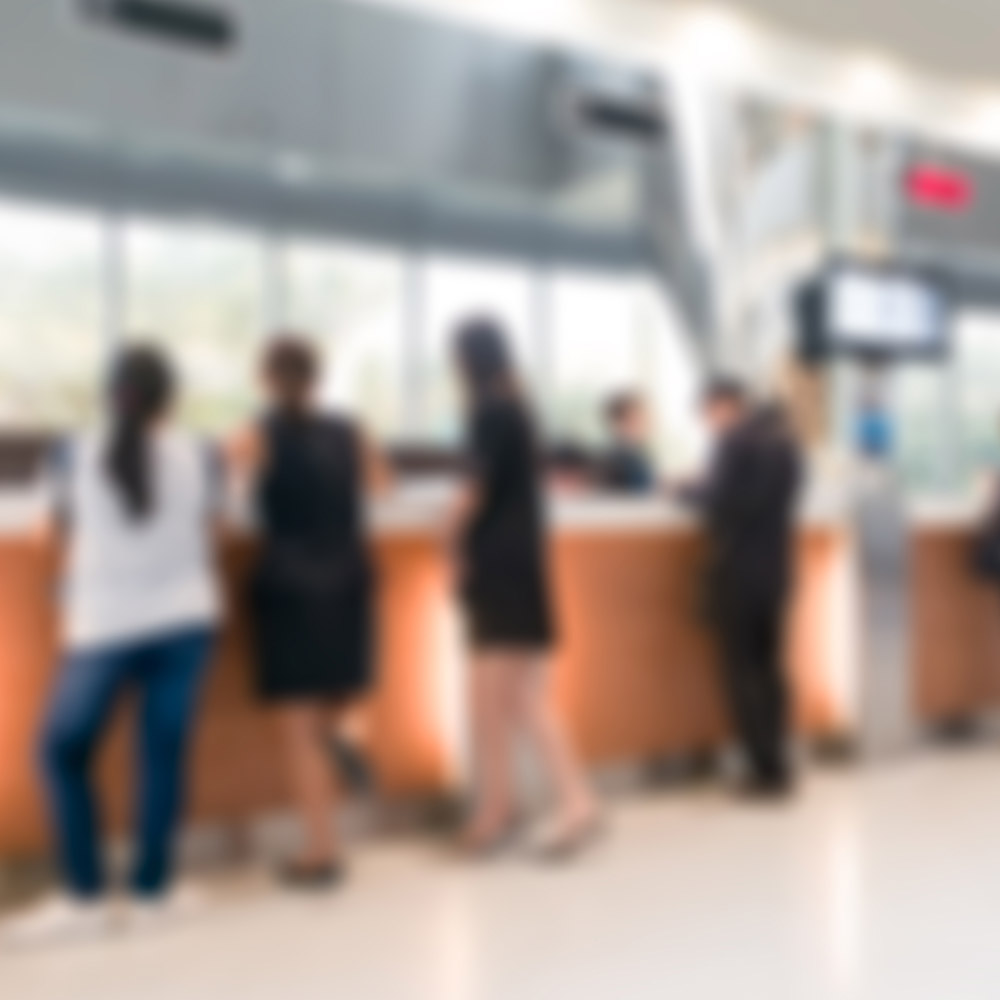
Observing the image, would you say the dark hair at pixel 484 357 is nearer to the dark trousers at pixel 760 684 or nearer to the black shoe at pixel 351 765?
the black shoe at pixel 351 765

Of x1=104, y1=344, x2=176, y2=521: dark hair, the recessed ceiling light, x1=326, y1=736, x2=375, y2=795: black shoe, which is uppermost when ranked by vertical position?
the recessed ceiling light

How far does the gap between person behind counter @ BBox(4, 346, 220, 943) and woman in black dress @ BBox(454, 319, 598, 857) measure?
0.73 metres

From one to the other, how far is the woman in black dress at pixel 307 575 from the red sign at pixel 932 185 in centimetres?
371

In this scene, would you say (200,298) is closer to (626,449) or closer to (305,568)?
(626,449)

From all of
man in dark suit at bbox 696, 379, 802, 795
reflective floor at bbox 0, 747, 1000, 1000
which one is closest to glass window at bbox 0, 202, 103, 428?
man in dark suit at bbox 696, 379, 802, 795

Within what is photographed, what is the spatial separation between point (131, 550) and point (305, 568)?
0.45 m

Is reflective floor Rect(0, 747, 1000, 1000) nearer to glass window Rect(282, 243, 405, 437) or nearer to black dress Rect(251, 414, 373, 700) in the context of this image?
black dress Rect(251, 414, 373, 700)

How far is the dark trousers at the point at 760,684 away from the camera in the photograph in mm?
3957

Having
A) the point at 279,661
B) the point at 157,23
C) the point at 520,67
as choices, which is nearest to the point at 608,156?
the point at 520,67

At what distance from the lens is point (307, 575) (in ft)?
9.83

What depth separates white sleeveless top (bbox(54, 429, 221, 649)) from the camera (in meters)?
2.72

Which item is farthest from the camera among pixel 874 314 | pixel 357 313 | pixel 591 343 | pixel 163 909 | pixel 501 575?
pixel 591 343

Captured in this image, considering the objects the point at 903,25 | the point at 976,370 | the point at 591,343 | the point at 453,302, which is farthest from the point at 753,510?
the point at 976,370

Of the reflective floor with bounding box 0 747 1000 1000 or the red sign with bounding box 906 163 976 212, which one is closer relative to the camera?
the reflective floor with bounding box 0 747 1000 1000
